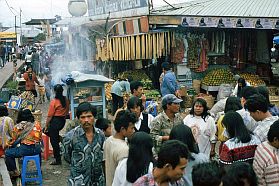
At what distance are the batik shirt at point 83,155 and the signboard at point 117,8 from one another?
901 cm

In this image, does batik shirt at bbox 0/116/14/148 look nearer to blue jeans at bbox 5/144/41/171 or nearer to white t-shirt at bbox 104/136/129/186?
blue jeans at bbox 5/144/41/171

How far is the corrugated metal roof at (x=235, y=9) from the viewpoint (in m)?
12.8

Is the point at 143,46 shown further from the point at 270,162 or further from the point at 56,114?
the point at 270,162

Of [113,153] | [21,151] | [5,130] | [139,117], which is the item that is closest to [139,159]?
[113,153]

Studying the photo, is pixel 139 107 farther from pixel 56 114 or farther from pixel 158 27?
pixel 158 27

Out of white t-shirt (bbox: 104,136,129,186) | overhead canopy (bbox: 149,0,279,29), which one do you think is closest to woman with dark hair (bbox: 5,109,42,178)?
white t-shirt (bbox: 104,136,129,186)

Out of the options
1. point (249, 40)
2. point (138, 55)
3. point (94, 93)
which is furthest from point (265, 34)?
point (94, 93)

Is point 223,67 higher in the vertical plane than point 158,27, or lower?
lower

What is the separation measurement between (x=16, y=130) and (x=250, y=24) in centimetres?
713

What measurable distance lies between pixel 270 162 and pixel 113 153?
1.51 m

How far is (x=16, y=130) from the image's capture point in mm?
7863

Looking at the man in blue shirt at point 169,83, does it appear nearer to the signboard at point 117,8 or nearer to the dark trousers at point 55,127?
the signboard at point 117,8

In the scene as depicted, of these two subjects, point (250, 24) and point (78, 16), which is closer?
point (250, 24)

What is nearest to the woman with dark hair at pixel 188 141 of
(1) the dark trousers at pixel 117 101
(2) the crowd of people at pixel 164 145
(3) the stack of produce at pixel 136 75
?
(2) the crowd of people at pixel 164 145
